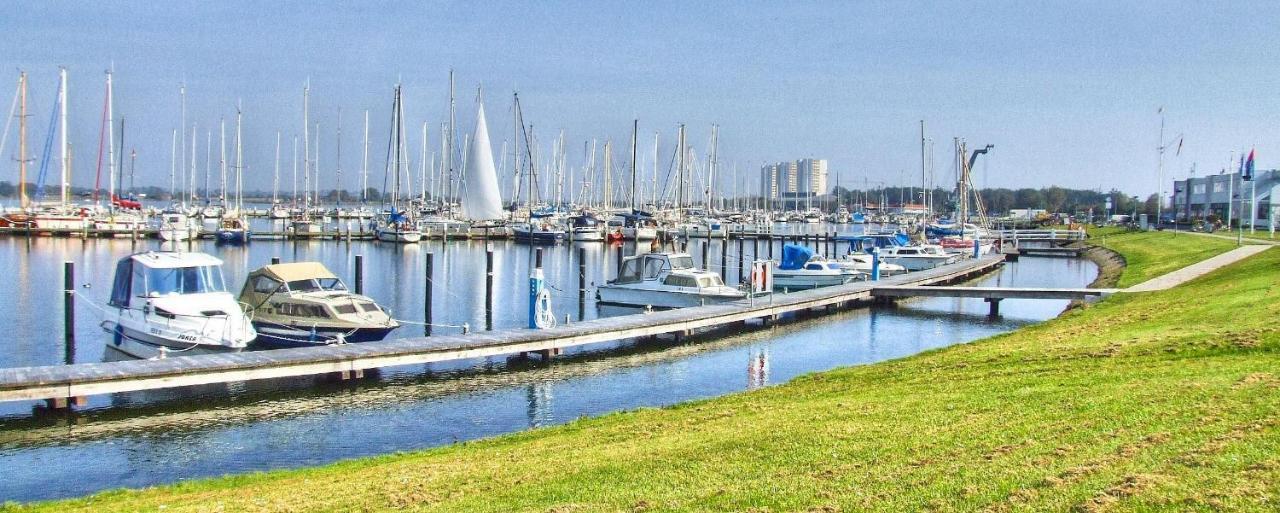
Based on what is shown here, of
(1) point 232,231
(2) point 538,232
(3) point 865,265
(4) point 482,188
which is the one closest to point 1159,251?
(3) point 865,265

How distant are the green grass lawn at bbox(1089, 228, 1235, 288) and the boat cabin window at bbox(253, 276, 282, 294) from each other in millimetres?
38443

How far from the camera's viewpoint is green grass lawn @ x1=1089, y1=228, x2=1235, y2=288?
5384 cm

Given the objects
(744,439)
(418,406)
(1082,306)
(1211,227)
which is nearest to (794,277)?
(1082,306)

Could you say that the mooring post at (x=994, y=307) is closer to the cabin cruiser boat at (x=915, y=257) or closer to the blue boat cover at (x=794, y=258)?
the blue boat cover at (x=794, y=258)

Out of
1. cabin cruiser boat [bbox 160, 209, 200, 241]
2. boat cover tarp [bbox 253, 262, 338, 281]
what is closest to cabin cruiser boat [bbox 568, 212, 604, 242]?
cabin cruiser boat [bbox 160, 209, 200, 241]

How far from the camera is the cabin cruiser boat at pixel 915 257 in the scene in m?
73.4

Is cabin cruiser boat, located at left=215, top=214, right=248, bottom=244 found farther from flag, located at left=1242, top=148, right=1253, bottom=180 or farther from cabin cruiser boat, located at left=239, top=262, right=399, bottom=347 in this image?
flag, located at left=1242, top=148, right=1253, bottom=180

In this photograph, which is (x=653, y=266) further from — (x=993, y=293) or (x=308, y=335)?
(x=308, y=335)

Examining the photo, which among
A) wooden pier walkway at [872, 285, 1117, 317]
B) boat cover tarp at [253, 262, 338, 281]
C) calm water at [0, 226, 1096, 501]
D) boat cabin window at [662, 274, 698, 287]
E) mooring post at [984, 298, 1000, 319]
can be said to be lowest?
calm water at [0, 226, 1096, 501]

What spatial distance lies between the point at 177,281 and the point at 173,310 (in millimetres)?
1750

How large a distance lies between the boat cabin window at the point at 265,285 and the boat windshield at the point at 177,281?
1.96m

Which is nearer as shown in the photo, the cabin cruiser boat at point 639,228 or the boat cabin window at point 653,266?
the boat cabin window at point 653,266

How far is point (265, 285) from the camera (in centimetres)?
3359

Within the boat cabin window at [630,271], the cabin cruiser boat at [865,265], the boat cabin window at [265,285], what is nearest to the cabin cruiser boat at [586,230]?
the cabin cruiser boat at [865,265]
